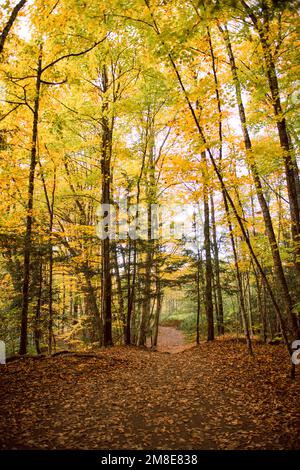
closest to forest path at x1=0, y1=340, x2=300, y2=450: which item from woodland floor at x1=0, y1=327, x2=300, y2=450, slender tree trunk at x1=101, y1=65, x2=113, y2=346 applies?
woodland floor at x1=0, y1=327, x2=300, y2=450

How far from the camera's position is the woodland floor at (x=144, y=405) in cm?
432

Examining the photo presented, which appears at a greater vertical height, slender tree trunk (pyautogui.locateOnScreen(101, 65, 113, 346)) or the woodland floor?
slender tree trunk (pyautogui.locateOnScreen(101, 65, 113, 346))

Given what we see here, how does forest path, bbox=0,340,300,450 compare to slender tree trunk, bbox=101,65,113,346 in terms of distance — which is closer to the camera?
forest path, bbox=0,340,300,450

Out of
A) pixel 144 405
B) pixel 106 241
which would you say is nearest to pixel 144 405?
pixel 144 405

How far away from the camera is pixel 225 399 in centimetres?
624

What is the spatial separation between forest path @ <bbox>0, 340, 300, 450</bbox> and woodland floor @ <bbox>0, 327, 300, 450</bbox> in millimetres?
17

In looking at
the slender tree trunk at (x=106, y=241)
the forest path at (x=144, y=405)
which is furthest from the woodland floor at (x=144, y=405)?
the slender tree trunk at (x=106, y=241)

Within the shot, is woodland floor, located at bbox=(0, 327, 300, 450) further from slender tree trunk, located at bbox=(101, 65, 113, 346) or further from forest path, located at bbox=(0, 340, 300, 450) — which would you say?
slender tree trunk, located at bbox=(101, 65, 113, 346)

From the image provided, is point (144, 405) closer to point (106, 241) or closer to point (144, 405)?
point (144, 405)

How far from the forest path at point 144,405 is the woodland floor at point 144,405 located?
2 centimetres

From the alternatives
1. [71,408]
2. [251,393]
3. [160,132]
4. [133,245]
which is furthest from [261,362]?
[160,132]

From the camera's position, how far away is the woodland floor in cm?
432

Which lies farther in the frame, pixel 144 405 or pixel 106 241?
pixel 106 241

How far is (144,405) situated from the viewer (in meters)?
5.85
